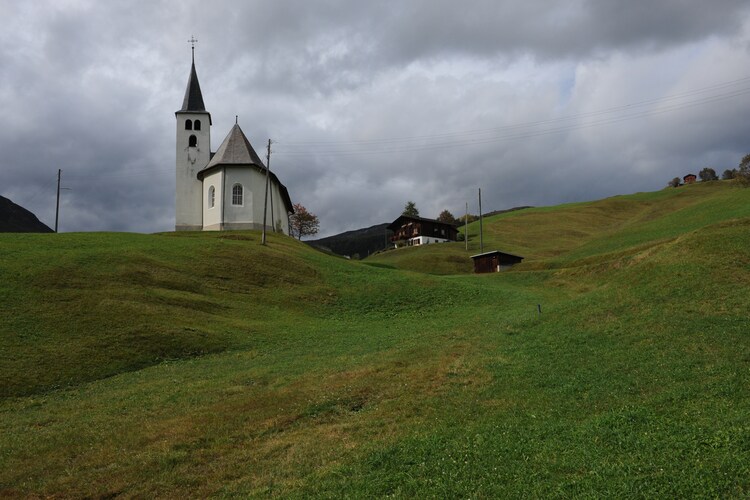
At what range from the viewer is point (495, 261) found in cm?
6406

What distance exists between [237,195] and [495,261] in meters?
31.3

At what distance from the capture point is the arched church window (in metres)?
65.9

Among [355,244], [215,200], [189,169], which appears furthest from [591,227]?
[189,169]

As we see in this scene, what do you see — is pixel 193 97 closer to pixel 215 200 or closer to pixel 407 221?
pixel 215 200

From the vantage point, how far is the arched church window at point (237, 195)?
65.9 metres

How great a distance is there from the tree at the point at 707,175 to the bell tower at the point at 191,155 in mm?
108022

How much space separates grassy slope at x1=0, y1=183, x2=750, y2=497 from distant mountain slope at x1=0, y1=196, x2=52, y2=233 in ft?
329

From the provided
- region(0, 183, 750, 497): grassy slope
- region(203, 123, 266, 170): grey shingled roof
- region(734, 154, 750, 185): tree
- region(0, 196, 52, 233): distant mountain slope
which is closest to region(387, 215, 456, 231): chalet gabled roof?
region(203, 123, 266, 170): grey shingled roof

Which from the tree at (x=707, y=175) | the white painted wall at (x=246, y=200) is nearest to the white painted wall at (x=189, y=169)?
the white painted wall at (x=246, y=200)

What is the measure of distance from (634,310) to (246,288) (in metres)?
24.3

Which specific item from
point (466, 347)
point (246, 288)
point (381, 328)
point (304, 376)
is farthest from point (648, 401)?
point (246, 288)

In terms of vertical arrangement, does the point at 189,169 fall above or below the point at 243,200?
above

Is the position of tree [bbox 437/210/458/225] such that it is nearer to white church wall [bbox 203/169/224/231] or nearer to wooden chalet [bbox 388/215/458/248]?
wooden chalet [bbox 388/215/458/248]

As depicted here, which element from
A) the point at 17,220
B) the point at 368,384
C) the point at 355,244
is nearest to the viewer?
the point at 368,384
